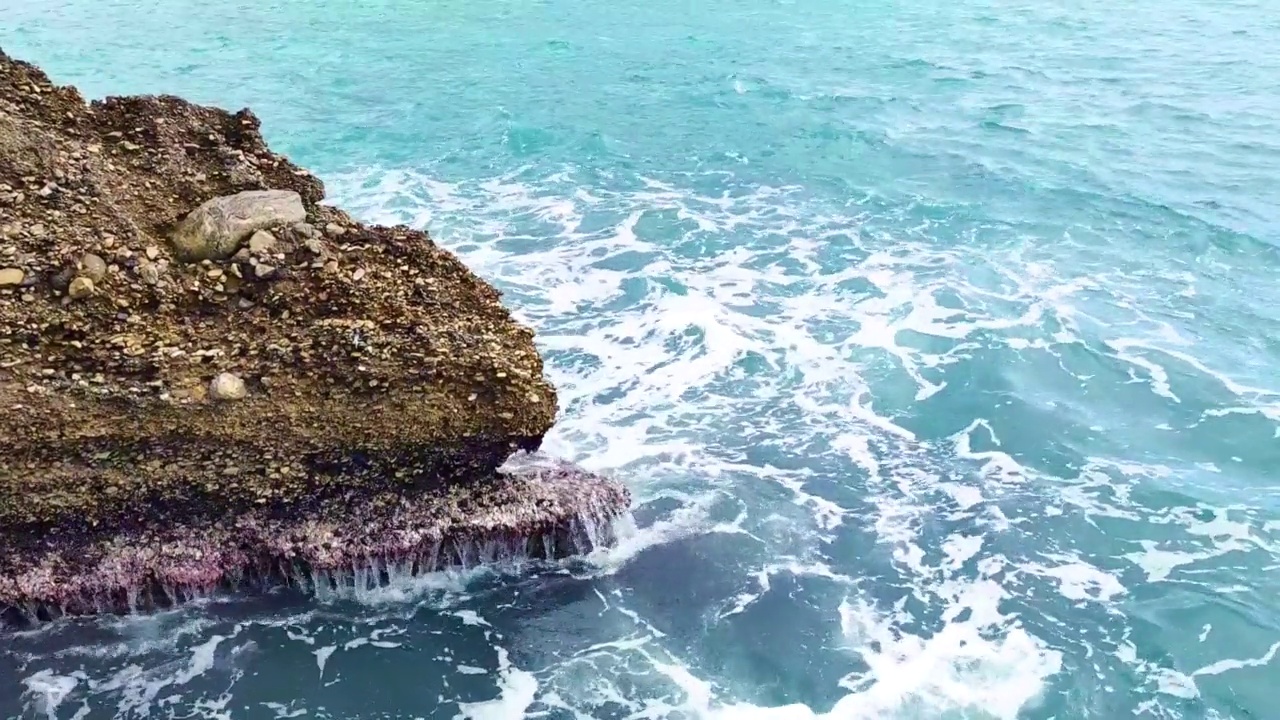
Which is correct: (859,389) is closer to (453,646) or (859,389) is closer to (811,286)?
(811,286)

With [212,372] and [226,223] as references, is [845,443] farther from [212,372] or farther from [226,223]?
[226,223]

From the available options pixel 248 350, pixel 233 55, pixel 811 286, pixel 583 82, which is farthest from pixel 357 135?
pixel 248 350

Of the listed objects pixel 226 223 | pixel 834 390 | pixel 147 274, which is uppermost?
pixel 226 223

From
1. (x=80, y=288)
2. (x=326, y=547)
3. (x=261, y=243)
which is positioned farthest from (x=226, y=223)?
(x=326, y=547)

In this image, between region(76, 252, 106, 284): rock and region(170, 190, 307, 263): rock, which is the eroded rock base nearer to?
region(76, 252, 106, 284): rock

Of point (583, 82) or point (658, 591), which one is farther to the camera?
point (583, 82)

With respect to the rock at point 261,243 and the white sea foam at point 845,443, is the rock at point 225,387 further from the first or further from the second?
the white sea foam at point 845,443

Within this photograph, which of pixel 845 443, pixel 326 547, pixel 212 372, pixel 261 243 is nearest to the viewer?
pixel 212 372
